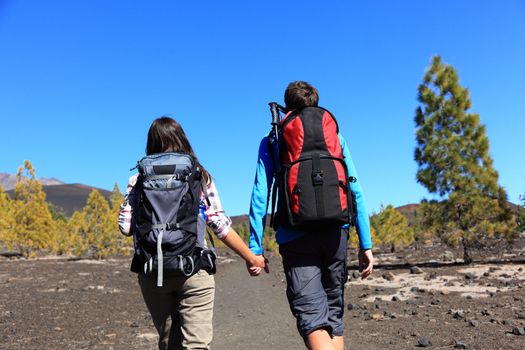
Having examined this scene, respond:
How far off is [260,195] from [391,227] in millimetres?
31613

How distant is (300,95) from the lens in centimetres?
351

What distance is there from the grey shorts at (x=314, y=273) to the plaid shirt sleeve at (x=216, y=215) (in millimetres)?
439

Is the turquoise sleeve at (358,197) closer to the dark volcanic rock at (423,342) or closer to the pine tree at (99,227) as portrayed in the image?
the dark volcanic rock at (423,342)

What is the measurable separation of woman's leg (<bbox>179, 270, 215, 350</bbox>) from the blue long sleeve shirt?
441mm

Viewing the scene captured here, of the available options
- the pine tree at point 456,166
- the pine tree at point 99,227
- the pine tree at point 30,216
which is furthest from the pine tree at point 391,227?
the pine tree at point 30,216

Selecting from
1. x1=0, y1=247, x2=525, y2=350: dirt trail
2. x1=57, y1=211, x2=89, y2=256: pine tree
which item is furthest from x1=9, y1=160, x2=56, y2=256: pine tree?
x1=0, y1=247, x2=525, y2=350: dirt trail

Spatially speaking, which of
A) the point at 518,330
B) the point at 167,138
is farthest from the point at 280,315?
the point at 167,138

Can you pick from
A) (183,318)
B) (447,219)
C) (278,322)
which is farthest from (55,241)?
(183,318)

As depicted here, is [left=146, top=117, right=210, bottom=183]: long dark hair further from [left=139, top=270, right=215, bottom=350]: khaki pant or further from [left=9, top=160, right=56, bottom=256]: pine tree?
[left=9, top=160, right=56, bottom=256]: pine tree

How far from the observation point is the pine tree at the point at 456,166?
19.7 meters

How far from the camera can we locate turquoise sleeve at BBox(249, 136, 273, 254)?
3.38 meters

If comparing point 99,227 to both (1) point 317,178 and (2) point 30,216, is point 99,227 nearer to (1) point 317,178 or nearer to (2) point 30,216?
(2) point 30,216

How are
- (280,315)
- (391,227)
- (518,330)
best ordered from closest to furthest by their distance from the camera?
(518,330) → (280,315) → (391,227)

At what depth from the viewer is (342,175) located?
131 inches
